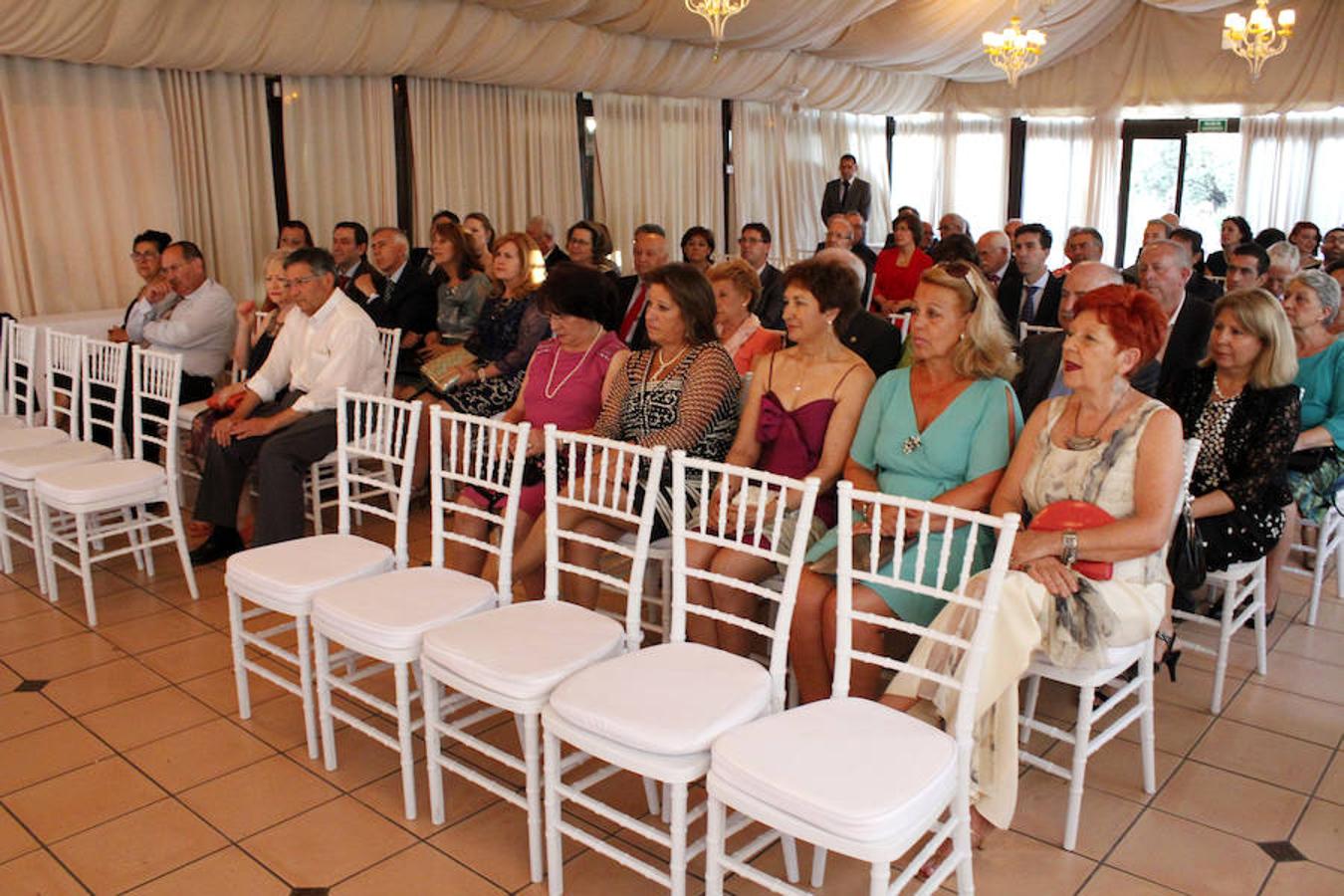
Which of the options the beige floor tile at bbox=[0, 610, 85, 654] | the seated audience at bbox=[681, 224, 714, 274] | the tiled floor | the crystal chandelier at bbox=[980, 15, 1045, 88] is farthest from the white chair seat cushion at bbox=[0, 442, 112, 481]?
the crystal chandelier at bbox=[980, 15, 1045, 88]

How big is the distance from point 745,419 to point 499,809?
4.45ft

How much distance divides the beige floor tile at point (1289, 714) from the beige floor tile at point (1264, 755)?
54 millimetres

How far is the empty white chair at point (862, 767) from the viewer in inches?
74.1

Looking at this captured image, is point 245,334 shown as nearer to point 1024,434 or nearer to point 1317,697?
point 1024,434

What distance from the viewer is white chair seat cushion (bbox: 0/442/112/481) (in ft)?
13.6

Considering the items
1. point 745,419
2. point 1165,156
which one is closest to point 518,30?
point 745,419

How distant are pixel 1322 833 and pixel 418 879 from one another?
7.20 feet

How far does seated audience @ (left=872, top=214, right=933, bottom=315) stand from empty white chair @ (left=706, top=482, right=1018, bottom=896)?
528 cm

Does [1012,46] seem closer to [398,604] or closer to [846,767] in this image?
[398,604]

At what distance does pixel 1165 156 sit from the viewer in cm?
1220

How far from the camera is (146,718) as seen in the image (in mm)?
3289

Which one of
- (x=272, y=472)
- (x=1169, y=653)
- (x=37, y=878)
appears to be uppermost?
(x=272, y=472)

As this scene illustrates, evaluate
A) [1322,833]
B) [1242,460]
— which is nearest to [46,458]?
[1242,460]

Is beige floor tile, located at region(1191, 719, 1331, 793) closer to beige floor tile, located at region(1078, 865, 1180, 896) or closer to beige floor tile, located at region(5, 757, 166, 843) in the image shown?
beige floor tile, located at region(1078, 865, 1180, 896)
